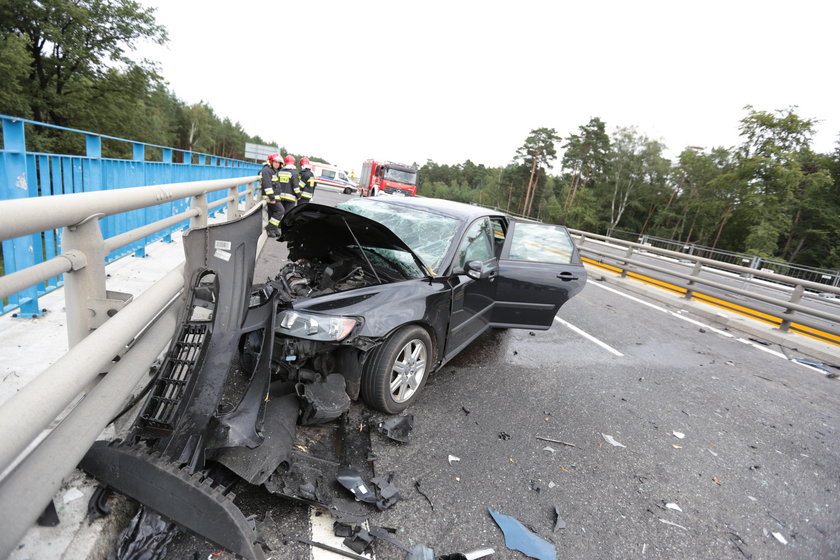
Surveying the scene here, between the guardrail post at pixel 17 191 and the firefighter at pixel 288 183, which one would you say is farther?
the firefighter at pixel 288 183

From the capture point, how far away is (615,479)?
286 cm

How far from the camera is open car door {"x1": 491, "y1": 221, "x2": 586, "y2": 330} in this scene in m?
4.54

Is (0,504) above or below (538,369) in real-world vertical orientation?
above

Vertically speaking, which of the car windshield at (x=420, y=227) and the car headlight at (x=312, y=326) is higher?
the car windshield at (x=420, y=227)

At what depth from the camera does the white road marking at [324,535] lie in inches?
73.9

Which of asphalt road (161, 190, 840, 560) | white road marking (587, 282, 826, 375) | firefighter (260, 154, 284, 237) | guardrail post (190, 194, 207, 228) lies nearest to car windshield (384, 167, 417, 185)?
firefighter (260, 154, 284, 237)

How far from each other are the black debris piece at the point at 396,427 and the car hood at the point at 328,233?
115cm

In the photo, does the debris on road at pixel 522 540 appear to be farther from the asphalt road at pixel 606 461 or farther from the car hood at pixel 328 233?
the car hood at pixel 328 233

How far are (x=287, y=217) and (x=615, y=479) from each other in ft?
10.5

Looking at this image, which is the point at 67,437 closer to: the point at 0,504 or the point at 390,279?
the point at 0,504

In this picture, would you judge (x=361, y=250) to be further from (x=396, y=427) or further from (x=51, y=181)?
(x=51, y=181)

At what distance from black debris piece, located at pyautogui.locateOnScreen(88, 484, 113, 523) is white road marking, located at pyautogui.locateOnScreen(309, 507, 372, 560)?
0.87 m

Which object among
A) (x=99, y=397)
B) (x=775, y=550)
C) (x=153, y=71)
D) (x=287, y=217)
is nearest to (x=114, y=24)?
(x=153, y=71)

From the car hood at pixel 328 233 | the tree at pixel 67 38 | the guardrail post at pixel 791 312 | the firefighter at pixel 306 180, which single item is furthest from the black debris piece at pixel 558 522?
the tree at pixel 67 38
